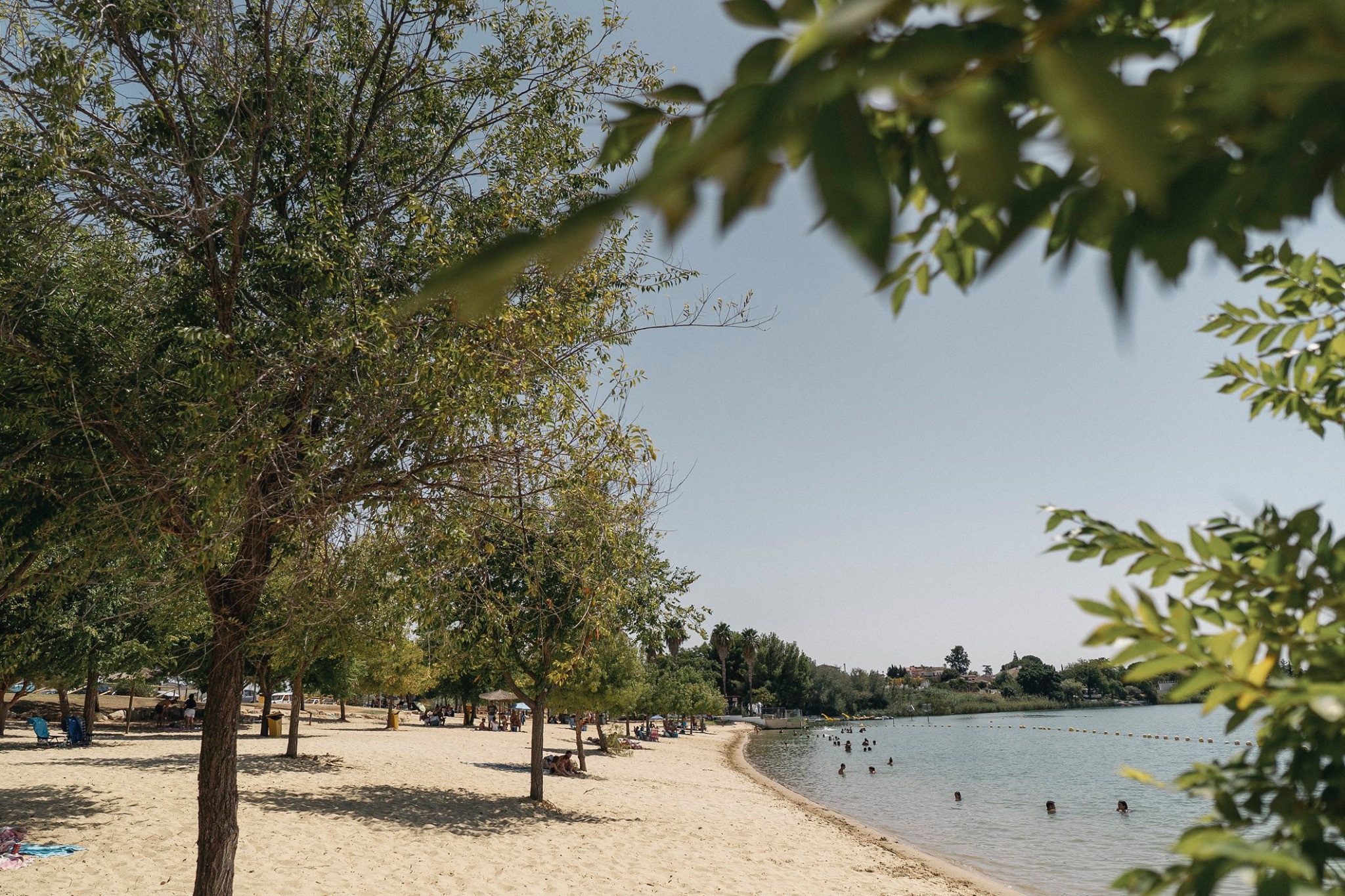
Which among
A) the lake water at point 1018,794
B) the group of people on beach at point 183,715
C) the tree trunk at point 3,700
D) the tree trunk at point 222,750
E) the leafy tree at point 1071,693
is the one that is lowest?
the leafy tree at point 1071,693

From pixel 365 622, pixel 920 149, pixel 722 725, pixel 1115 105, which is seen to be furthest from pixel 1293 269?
pixel 722 725

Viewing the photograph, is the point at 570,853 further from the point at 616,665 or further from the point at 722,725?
the point at 722,725

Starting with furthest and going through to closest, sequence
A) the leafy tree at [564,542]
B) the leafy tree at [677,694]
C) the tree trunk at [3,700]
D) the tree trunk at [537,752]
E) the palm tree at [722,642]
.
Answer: the palm tree at [722,642], the leafy tree at [677,694], the tree trunk at [3,700], the tree trunk at [537,752], the leafy tree at [564,542]

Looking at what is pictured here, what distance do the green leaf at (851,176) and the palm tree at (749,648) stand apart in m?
122

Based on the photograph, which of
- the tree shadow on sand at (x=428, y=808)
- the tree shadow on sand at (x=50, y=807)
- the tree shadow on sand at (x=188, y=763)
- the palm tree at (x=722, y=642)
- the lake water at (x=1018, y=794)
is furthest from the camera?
the palm tree at (x=722, y=642)

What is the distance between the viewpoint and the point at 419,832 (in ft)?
52.7

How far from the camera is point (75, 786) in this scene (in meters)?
17.9

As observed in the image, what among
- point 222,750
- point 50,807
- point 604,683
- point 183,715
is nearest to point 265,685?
point 183,715

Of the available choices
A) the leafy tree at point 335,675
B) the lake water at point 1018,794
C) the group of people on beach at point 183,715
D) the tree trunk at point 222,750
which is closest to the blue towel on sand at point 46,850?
the tree trunk at point 222,750

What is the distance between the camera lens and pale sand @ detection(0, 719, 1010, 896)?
40.4ft

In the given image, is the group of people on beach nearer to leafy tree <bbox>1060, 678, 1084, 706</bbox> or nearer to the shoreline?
the shoreline

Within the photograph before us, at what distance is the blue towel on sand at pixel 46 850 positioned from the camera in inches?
475

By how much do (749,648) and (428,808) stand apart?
4083 inches

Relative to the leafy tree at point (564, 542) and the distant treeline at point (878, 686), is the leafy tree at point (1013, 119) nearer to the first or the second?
the leafy tree at point (564, 542)
